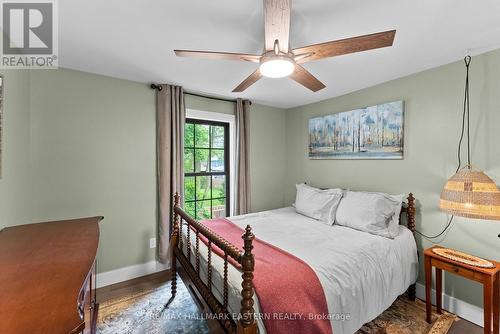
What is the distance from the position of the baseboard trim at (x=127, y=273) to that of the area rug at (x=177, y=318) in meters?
0.36

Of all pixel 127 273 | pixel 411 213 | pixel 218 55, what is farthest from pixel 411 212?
pixel 127 273

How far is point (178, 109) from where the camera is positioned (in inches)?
113

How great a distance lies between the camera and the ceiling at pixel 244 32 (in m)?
1.41

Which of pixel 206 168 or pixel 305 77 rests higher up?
pixel 305 77

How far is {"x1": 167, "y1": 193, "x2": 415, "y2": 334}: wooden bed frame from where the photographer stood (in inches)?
46.5

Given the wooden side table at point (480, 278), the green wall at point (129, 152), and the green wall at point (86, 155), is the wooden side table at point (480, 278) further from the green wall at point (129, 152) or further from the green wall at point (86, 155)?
the green wall at point (86, 155)

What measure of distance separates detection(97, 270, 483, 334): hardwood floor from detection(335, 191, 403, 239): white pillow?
902 mm

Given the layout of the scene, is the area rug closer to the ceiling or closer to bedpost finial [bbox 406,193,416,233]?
bedpost finial [bbox 406,193,416,233]

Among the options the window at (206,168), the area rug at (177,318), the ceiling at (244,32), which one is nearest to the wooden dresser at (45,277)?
the area rug at (177,318)

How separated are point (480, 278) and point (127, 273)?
340cm

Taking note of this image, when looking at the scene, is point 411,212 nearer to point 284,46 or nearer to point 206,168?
point 284,46

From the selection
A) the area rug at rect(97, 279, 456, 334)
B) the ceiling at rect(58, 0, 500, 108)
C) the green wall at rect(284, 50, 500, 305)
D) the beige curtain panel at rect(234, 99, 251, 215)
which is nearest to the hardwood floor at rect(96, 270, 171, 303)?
the area rug at rect(97, 279, 456, 334)

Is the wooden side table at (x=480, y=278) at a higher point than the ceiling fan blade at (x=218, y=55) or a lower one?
lower

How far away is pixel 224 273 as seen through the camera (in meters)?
1.42
